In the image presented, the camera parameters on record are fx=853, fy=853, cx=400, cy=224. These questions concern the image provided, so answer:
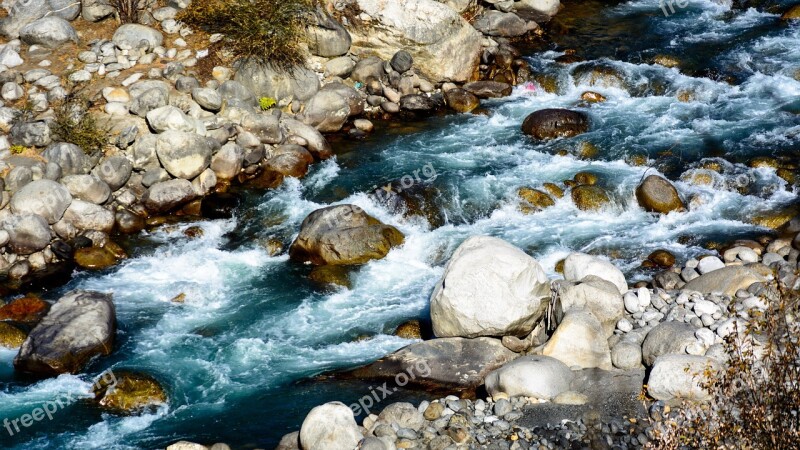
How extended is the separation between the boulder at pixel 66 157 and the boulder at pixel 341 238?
393 centimetres

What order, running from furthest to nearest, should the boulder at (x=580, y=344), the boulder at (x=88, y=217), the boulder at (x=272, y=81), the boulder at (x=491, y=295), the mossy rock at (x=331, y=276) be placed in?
the boulder at (x=272, y=81) → the boulder at (x=88, y=217) → the mossy rock at (x=331, y=276) → the boulder at (x=491, y=295) → the boulder at (x=580, y=344)

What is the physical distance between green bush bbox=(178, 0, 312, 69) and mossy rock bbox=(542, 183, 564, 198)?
558 cm

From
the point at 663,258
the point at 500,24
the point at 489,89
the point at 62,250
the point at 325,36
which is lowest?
the point at 663,258

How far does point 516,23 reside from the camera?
19125mm

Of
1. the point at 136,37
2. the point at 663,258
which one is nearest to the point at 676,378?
the point at 663,258

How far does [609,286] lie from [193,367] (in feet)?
16.8

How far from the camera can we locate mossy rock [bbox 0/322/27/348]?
10703 mm

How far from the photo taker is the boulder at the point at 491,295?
9844mm

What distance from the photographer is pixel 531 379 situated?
8.94m

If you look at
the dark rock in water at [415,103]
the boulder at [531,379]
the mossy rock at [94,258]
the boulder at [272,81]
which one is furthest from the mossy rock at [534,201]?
the mossy rock at [94,258]

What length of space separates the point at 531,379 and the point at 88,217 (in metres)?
7.78

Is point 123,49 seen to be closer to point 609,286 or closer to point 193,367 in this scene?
point 193,367

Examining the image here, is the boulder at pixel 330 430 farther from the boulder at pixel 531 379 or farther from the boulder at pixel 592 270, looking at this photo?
the boulder at pixel 592 270

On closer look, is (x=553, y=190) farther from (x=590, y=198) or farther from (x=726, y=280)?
(x=726, y=280)
